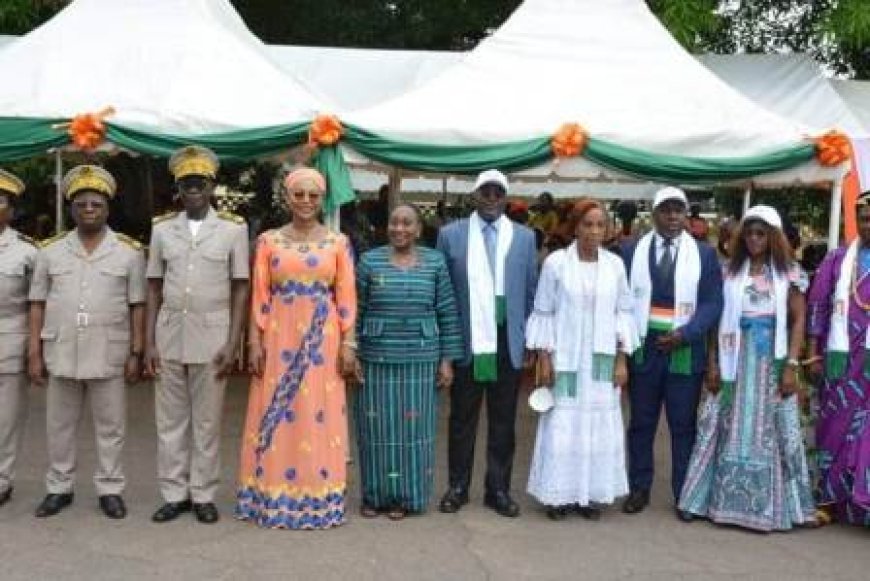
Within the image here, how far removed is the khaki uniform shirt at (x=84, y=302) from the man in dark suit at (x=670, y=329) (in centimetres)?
268

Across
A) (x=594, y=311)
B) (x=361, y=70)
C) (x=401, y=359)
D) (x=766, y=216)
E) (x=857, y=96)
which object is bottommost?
(x=401, y=359)

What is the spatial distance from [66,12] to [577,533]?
5963 mm

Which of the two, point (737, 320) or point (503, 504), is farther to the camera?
point (503, 504)

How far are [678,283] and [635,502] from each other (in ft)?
4.05

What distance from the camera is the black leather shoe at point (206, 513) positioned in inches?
207

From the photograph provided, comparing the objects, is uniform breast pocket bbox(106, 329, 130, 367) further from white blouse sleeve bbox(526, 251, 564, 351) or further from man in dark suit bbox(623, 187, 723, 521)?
man in dark suit bbox(623, 187, 723, 521)

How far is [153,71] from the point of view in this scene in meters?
7.45

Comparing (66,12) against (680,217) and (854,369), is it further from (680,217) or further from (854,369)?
(854,369)

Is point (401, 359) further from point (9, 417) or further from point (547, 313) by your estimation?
point (9, 417)

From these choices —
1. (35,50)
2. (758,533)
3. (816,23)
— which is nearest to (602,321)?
(758,533)

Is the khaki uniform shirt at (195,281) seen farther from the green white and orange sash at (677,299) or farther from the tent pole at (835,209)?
the tent pole at (835,209)

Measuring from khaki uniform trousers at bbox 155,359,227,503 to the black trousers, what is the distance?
1.26 meters

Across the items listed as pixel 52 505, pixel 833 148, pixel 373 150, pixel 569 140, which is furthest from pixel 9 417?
pixel 833 148

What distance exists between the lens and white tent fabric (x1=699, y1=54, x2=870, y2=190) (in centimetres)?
1005
